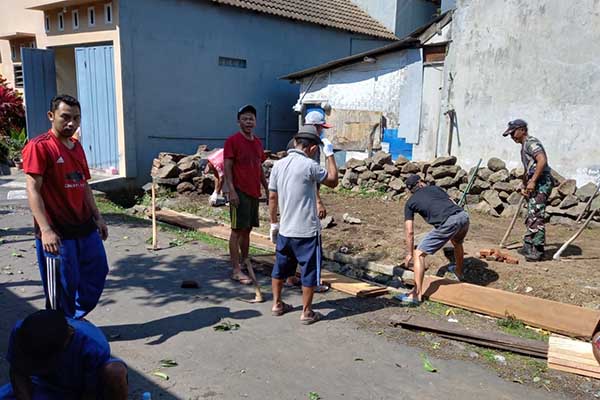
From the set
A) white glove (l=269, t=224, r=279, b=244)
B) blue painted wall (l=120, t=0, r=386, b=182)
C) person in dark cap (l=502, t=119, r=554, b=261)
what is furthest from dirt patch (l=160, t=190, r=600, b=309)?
blue painted wall (l=120, t=0, r=386, b=182)

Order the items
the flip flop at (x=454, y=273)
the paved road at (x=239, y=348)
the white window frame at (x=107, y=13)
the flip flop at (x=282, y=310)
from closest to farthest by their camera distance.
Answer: the paved road at (x=239, y=348)
the flip flop at (x=282, y=310)
the flip flop at (x=454, y=273)
the white window frame at (x=107, y=13)

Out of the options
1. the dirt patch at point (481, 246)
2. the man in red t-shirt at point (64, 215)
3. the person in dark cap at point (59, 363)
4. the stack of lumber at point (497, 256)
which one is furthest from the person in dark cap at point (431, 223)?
the person in dark cap at point (59, 363)

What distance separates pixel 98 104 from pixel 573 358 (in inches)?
455

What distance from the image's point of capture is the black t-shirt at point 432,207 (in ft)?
18.2

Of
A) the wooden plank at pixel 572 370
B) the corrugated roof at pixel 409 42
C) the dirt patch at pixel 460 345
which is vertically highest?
the corrugated roof at pixel 409 42

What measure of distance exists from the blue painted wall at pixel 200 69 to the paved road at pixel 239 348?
669cm

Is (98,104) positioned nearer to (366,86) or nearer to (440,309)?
(366,86)

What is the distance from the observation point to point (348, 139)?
13719 mm

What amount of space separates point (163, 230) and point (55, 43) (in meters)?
7.78

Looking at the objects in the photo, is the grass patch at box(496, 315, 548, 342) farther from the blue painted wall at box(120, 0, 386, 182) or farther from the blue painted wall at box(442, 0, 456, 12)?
the blue painted wall at box(120, 0, 386, 182)

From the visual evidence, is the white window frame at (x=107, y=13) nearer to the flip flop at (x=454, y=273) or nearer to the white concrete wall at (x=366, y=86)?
the white concrete wall at (x=366, y=86)

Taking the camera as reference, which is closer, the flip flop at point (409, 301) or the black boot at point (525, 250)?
the flip flop at point (409, 301)

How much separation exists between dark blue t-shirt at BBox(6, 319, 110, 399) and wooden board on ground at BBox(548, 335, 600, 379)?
3522 mm

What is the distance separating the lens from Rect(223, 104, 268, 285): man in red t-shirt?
17.9ft
